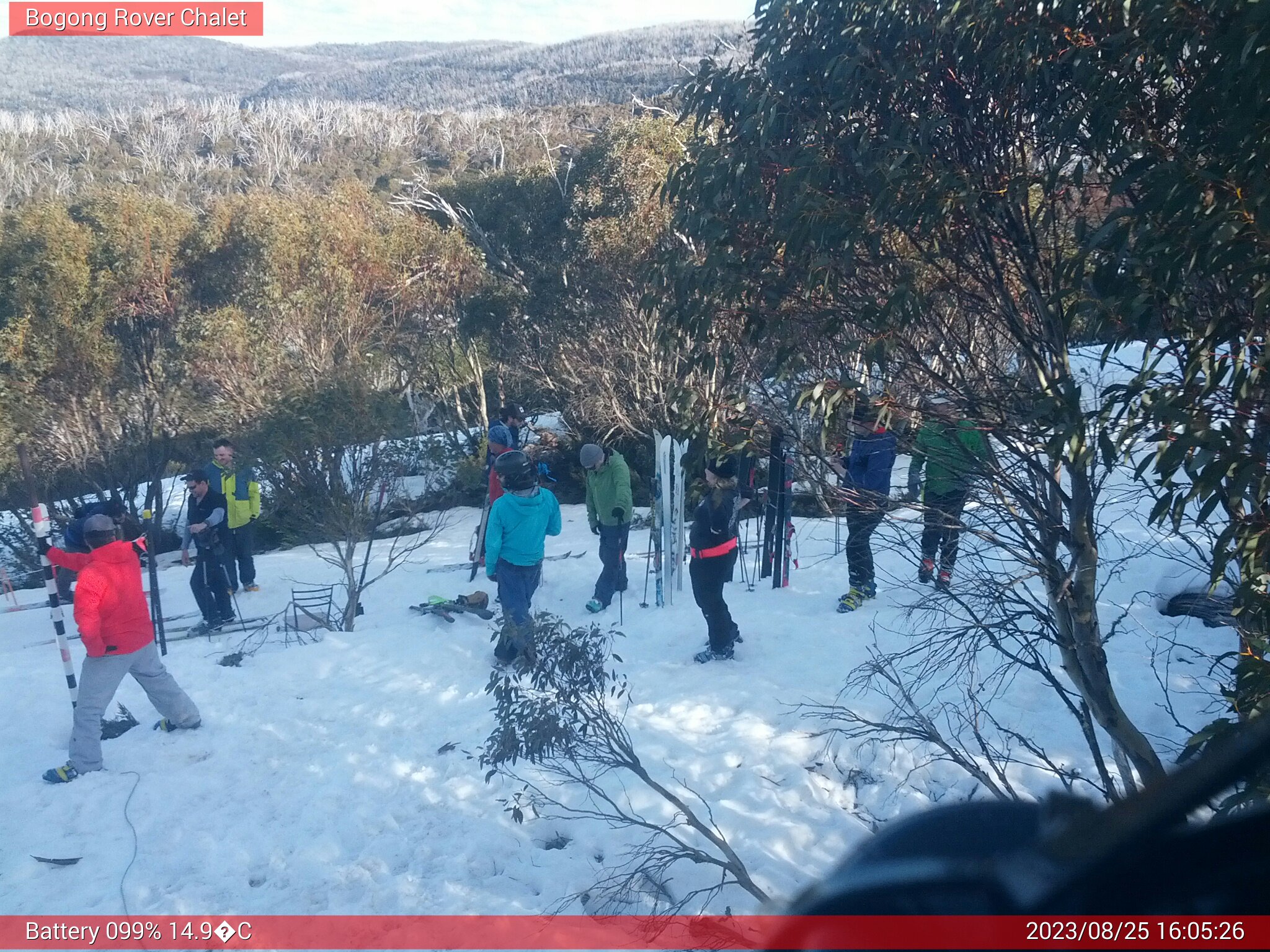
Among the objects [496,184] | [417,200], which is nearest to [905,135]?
[496,184]

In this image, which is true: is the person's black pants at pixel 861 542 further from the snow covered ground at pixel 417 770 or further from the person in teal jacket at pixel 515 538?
the person in teal jacket at pixel 515 538

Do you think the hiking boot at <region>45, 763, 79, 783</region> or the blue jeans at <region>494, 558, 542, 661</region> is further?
the blue jeans at <region>494, 558, 542, 661</region>

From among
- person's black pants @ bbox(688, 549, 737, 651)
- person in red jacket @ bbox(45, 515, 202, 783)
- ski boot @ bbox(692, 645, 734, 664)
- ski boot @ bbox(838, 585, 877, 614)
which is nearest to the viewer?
person in red jacket @ bbox(45, 515, 202, 783)

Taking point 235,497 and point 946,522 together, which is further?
point 235,497

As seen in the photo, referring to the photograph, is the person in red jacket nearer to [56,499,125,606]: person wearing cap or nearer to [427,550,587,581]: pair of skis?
[56,499,125,606]: person wearing cap

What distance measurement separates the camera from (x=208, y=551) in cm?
829

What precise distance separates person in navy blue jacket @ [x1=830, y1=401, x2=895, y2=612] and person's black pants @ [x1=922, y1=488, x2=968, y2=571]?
242 mm

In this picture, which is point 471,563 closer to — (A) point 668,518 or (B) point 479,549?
(B) point 479,549

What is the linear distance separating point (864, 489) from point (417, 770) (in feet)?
10.2

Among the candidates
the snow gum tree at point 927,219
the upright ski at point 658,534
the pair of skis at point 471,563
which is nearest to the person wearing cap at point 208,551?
the pair of skis at point 471,563

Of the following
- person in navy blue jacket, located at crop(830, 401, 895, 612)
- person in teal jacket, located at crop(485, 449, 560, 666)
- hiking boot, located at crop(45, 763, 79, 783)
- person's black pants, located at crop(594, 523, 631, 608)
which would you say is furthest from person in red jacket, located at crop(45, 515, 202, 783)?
person in navy blue jacket, located at crop(830, 401, 895, 612)

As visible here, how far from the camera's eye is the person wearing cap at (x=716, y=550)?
251 inches

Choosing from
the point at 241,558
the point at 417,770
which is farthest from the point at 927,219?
the point at 241,558

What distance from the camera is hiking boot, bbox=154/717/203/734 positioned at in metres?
5.77
